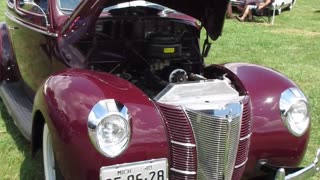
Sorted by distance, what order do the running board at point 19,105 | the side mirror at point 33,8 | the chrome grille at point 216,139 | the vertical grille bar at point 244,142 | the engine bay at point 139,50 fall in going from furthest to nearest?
the side mirror at point 33,8 < the running board at point 19,105 < the engine bay at point 139,50 < the vertical grille bar at point 244,142 < the chrome grille at point 216,139

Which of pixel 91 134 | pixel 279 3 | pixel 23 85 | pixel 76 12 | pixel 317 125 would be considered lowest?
pixel 279 3

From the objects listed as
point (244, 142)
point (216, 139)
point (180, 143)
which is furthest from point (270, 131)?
point (180, 143)

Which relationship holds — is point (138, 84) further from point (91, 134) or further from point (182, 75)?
point (91, 134)

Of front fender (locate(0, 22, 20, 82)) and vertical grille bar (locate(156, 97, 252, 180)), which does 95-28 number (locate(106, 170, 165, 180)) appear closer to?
vertical grille bar (locate(156, 97, 252, 180))

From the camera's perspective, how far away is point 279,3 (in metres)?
15.7

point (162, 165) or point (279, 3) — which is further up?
point (162, 165)

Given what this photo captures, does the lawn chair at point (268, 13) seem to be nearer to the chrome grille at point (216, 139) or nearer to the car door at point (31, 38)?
the car door at point (31, 38)

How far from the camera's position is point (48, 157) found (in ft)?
10.8

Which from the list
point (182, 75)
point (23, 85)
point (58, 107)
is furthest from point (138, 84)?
point (23, 85)

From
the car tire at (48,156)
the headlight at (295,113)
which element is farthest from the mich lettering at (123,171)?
the headlight at (295,113)

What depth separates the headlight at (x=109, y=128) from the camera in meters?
2.68

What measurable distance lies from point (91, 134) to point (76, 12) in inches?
49.8

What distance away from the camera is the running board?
13.3ft

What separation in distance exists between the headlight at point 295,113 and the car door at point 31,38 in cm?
192
